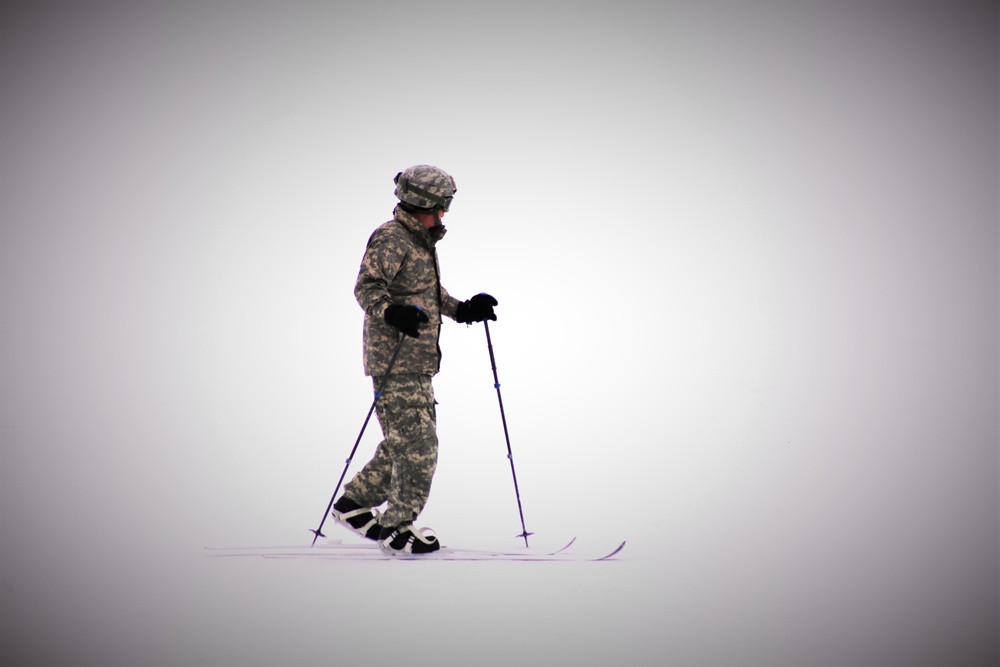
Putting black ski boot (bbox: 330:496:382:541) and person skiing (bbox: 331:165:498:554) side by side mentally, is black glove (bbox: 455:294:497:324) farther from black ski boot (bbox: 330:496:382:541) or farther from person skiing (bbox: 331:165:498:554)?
black ski boot (bbox: 330:496:382:541)

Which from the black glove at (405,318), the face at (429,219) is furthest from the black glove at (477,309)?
the black glove at (405,318)

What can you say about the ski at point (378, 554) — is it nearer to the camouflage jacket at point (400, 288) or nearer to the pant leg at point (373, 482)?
the pant leg at point (373, 482)

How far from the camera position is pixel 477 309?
502 cm

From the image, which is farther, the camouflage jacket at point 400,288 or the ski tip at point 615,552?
the ski tip at point 615,552

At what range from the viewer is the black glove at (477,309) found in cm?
500

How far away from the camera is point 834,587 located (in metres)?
4.41

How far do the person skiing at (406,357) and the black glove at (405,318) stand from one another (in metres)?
0.18

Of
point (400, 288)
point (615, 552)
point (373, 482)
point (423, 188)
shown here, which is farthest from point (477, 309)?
point (615, 552)

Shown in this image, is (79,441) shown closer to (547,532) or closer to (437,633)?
(547,532)

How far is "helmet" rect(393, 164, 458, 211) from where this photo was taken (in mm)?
4777

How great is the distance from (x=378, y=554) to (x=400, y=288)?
1.20 meters

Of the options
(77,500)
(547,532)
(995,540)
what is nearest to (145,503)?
(77,500)

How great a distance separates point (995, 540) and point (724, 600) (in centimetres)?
186

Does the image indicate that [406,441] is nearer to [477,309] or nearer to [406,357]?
[406,357]
